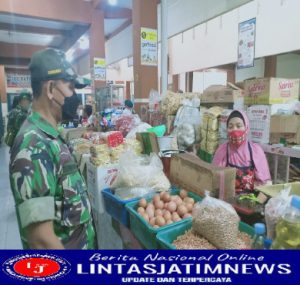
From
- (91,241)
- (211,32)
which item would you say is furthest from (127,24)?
(91,241)

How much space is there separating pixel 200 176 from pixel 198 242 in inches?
19.1

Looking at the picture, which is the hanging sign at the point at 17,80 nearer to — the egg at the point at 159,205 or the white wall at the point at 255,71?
the white wall at the point at 255,71

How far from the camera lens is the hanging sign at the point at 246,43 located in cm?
368

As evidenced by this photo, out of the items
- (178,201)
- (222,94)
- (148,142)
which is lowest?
(178,201)

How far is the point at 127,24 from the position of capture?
8.59 metres

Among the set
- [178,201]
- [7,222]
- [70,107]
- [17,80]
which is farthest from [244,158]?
[17,80]

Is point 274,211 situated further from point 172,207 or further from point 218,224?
point 172,207

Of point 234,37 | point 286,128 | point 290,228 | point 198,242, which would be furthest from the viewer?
point 234,37

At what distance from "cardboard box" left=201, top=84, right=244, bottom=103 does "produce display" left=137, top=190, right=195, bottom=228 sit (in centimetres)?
174

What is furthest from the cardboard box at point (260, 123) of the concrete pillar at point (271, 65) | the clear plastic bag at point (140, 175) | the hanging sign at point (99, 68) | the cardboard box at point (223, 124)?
the hanging sign at point (99, 68)

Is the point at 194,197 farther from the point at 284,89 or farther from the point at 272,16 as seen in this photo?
the point at 272,16

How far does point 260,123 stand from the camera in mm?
2645

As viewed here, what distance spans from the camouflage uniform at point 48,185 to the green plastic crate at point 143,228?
0.97ft

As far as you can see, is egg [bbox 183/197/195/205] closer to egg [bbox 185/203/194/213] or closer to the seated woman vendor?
egg [bbox 185/203/194/213]
